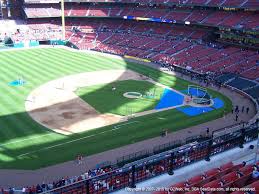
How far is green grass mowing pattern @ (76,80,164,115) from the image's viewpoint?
46.3m

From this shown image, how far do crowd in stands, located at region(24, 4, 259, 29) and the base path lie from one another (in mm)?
32926

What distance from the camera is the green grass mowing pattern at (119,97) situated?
46281 mm

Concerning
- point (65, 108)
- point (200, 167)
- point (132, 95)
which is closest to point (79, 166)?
point (65, 108)

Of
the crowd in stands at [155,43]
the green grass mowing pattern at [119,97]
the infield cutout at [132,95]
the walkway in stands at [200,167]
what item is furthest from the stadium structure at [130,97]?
the infield cutout at [132,95]

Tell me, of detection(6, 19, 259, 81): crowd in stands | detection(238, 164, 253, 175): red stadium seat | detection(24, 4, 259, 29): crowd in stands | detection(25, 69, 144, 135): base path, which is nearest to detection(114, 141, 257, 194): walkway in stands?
detection(238, 164, 253, 175): red stadium seat

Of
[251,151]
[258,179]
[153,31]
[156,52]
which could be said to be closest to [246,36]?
[156,52]

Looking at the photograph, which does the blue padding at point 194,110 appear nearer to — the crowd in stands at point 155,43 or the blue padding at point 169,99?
the blue padding at point 169,99

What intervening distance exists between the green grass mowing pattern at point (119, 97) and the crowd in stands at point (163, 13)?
29.3m

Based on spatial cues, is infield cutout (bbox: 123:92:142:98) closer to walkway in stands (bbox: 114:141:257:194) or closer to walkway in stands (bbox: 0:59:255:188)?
walkway in stands (bbox: 0:59:255:188)

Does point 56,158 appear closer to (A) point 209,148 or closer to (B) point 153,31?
(A) point 209,148

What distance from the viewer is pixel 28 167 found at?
31422 millimetres

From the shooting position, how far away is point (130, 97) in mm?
51125

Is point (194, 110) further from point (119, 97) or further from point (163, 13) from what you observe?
point (163, 13)

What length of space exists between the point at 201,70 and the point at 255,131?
49251 mm
